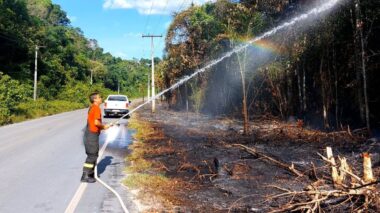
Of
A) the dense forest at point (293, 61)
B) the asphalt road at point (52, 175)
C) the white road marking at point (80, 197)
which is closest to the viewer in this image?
the white road marking at point (80, 197)

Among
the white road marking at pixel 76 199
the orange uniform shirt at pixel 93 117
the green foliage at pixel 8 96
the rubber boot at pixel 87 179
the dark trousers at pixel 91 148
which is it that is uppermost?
the green foliage at pixel 8 96

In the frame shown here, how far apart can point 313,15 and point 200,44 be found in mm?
17288

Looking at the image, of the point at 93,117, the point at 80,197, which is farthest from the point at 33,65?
the point at 80,197

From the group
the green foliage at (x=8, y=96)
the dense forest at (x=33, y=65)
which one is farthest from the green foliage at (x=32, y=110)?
the green foliage at (x=8, y=96)

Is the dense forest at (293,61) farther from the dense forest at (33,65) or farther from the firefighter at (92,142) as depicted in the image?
the dense forest at (33,65)

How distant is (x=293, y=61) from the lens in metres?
22.9

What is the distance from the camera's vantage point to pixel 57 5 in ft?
326

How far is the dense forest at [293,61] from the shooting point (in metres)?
16.7

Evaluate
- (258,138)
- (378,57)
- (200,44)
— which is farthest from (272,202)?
(200,44)

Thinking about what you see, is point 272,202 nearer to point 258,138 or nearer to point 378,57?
point 258,138

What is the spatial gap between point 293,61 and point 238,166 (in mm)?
13821

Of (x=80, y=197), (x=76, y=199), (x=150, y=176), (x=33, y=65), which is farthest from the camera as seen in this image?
(x=33, y=65)

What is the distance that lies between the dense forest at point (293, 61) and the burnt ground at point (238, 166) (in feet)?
7.18

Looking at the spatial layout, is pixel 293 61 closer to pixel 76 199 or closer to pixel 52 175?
pixel 52 175
